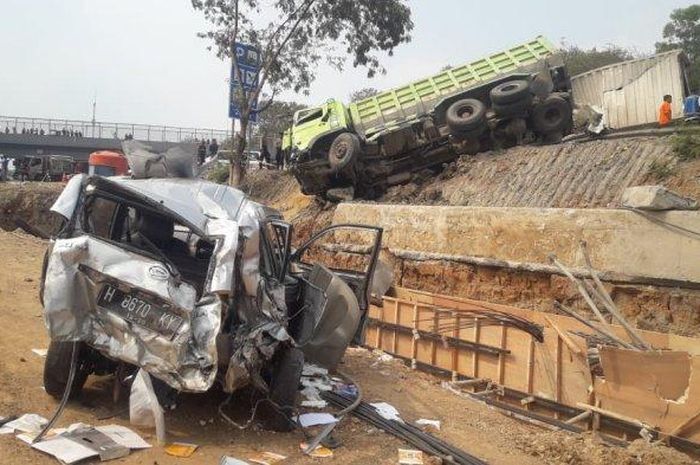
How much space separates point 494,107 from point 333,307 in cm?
994

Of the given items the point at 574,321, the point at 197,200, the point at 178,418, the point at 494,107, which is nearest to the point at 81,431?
the point at 178,418

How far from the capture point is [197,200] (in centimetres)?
488

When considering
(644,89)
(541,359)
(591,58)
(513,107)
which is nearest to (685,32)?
(591,58)

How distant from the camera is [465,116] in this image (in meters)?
14.5

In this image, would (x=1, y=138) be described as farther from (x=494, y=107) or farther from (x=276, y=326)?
(x=276, y=326)

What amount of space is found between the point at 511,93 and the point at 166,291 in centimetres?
1143

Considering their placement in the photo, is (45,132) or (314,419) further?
(45,132)

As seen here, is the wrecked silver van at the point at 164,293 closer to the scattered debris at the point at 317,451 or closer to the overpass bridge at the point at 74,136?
the scattered debris at the point at 317,451

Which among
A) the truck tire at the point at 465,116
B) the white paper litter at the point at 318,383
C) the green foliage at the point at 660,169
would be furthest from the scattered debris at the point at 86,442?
the truck tire at the point at 465,116

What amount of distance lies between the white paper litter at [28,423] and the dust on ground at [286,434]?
123mm

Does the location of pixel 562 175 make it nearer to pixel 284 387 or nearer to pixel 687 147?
pixel 687 147

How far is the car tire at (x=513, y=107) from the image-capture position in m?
14.2

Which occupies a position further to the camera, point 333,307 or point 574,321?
point 574,321

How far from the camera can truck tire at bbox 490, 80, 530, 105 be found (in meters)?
14.0
